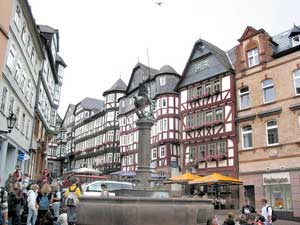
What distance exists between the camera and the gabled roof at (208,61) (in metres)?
30.1

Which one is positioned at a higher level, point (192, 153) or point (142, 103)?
point (192, 153)

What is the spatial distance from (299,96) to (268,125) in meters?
3.24

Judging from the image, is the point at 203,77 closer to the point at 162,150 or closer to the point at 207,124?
the point at 207,124

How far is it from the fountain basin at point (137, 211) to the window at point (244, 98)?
65.7 feet

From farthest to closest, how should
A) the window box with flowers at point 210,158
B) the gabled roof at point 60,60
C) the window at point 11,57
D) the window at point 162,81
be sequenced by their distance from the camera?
the window at point 162,81 → the gabled roof at point 60,60 → the window box with flowers at point 210,158 → the window at point 11,57

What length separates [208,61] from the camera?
1253 inches

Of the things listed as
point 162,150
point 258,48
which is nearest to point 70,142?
point 162,150

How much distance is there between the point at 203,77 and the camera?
1236 inches

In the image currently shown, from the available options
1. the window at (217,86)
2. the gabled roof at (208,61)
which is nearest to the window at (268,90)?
the gabled roof at (208,61)

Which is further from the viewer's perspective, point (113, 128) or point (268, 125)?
point (113, 128)

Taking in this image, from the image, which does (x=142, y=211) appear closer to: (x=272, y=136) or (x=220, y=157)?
(x=272, y=136)

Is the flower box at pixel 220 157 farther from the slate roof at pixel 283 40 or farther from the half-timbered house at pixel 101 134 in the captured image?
the half-timbered house at pixel 101 134

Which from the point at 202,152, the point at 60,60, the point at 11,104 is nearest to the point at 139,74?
the point at 60,60

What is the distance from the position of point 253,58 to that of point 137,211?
74.1 feet
